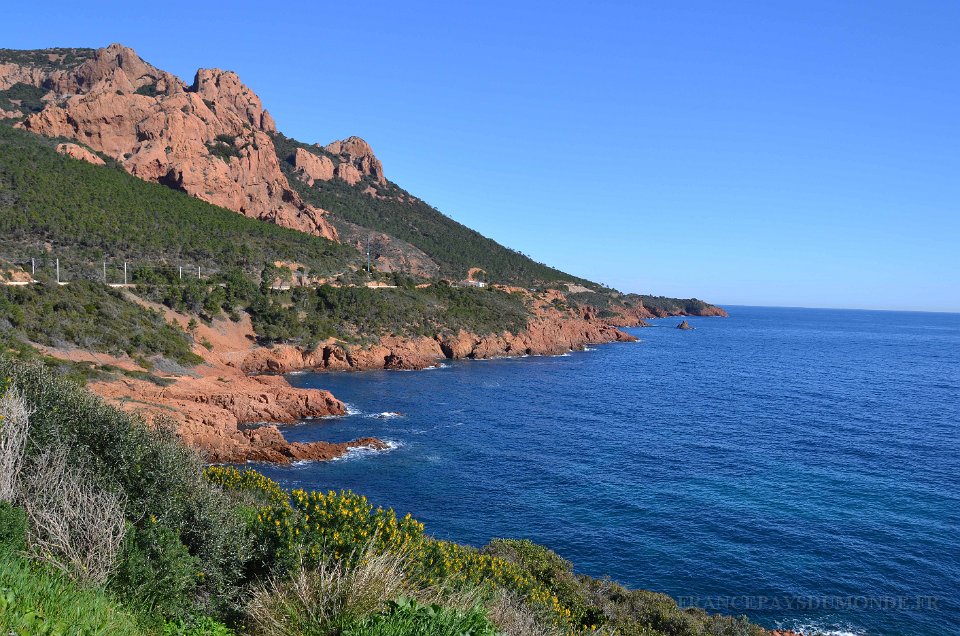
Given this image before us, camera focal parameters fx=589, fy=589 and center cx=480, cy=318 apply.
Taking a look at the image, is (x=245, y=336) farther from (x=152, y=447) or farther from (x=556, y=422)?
(x=152, y=447)

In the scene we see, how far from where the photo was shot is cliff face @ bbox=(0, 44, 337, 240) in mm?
101312

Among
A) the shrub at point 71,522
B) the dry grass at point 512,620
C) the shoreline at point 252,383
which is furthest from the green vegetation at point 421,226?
the shrub at point 71,522

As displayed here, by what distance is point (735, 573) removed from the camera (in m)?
25.0

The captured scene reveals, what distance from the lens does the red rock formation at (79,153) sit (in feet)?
295

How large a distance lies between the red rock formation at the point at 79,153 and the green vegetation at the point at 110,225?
6.21ft

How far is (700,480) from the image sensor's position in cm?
3584

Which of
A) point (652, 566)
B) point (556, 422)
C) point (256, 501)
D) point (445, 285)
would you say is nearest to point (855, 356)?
point (445, 285)

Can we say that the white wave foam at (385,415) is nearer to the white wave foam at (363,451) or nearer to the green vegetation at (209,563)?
the white wave foam at (363,451)

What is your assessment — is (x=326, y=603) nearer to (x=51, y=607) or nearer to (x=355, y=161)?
(x=51, y=607)

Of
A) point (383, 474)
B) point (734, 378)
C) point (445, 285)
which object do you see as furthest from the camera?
point (445, 285)

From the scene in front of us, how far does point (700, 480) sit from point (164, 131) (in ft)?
356

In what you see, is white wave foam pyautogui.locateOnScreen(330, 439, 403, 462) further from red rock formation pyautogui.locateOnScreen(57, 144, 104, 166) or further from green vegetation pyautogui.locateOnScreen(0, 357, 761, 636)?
red rock formation pyautogui.locateOnScreen(57, 144, 104, 166)

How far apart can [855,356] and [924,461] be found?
78253mm

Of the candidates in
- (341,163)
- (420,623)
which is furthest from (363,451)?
(341,163)
